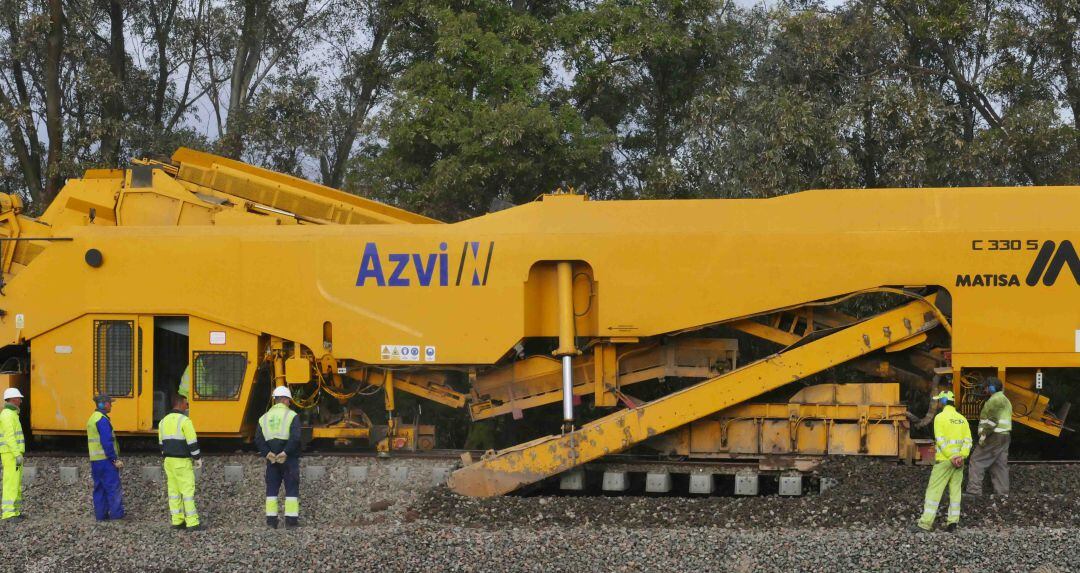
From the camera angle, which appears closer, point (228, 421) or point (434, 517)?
point (434, 517)

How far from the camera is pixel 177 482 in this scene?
375 inches

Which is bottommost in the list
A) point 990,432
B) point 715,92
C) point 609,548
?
point 609,548

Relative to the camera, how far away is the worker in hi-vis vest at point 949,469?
9.01 metres

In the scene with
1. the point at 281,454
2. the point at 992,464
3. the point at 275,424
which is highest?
the point at 275,424

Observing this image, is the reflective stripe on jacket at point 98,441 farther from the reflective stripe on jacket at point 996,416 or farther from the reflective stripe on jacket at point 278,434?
the reflective stripe on jacket at point 996,416

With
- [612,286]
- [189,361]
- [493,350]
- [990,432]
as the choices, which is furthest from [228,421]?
[990,432]

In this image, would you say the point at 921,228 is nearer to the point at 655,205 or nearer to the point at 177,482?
the point at 655,205

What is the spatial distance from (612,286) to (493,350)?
1.37 meters

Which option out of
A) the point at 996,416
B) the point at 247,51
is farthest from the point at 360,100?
the point at 996,416

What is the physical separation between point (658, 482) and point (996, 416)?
3.18m

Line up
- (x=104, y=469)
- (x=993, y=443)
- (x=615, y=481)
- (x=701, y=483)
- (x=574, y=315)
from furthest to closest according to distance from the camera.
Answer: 1. (x=574, y=315)
2. (x=615, y=481)
3. (x=701, y=483)
4. (x=993, y=443)
5. (x=104, y=469)

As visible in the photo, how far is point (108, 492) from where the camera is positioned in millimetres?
9875

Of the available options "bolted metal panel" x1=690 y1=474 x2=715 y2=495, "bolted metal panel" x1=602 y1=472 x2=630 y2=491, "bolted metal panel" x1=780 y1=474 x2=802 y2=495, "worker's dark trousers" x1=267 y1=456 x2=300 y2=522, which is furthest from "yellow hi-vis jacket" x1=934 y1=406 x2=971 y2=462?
"worker's dark trousers" x1=267 y1=456 x2=300 y2=522

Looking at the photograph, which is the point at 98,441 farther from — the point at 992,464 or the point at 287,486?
the point at 992,464
